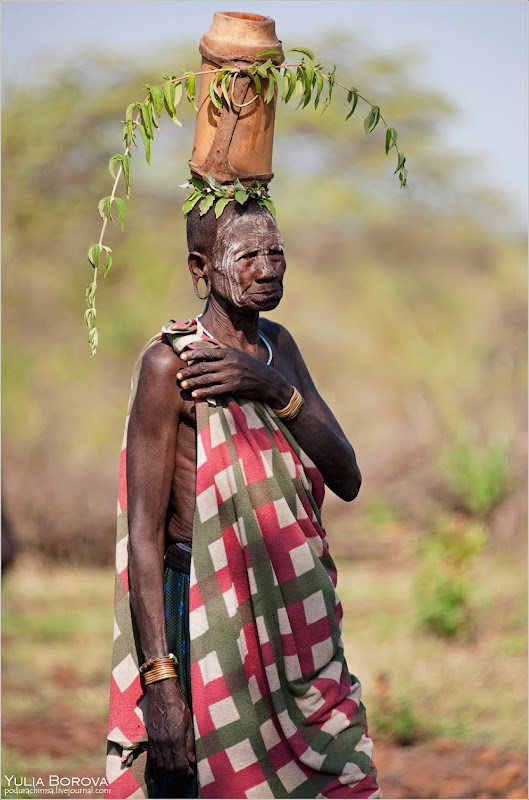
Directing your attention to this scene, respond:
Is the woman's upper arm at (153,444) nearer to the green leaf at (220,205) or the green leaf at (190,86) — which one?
the green leaf at (220,205)

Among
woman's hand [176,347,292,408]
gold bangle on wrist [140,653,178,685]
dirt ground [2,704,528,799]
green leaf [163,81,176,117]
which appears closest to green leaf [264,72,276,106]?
green leaf [163,81,176,117]

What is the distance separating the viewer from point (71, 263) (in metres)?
12.5

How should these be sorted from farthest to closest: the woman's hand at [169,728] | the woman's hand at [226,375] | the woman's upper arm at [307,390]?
the woman's upper arm at [307,390]
the woman's hand at [226,375]
the woman's hand at [169,728]

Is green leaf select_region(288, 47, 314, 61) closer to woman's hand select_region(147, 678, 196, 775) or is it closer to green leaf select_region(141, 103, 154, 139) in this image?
green leaf select_region(141, 103, 154, 139)

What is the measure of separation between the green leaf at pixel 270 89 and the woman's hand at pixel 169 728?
4.93ft

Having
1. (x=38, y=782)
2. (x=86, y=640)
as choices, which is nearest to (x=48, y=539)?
(x=86, y=640)

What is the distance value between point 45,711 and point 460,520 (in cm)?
425

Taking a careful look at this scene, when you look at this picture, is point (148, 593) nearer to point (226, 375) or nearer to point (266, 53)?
point (226, 375)

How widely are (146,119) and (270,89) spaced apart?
0.33 metres

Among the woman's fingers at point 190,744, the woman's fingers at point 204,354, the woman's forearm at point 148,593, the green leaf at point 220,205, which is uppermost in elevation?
the green leaf at point 220,205

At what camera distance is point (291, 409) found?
2.69m

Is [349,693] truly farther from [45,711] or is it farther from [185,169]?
[185,169]

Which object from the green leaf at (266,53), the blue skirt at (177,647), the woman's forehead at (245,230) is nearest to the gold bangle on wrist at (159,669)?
the blue skirt at (177,647)

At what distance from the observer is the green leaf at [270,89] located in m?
2.59
